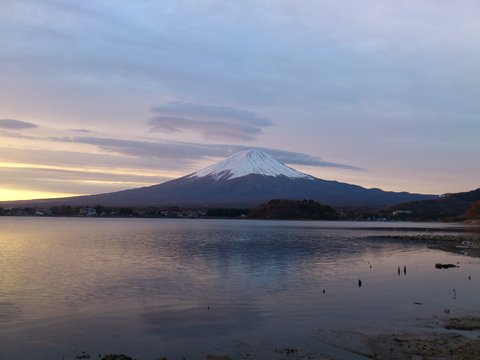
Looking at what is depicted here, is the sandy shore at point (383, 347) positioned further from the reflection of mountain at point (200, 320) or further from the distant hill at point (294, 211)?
the distant hill at point (294, 211)

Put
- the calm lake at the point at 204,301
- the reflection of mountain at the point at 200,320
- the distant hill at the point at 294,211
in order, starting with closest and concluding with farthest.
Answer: the calm lake at the point at 204,301 < the reflection of mountain at the point at 200,320 < the distant hill at the point at 294,211

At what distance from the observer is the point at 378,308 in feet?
69.4

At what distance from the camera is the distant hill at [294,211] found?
180 m

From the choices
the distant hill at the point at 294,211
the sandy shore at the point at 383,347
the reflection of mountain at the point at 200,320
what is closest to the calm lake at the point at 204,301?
the reflection of mountain at the point at 200,320

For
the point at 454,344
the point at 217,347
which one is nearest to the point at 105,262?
the point at 217,347

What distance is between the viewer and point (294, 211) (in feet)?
597

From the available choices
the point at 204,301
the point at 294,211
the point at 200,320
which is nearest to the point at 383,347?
the point at 200,320

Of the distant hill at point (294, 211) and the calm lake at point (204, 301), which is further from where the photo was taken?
the distant hill at point (294, 211)

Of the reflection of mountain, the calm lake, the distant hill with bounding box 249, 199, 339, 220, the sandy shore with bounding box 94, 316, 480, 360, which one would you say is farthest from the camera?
the distant hill with bounding box 249, 199, 339, 220

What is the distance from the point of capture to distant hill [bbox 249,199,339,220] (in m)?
180

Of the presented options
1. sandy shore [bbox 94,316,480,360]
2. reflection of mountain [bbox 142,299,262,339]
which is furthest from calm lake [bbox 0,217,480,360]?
sandy shore [bbox 94,316,480,360]

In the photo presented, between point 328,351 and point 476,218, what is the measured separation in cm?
14558

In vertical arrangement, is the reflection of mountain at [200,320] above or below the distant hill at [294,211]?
below

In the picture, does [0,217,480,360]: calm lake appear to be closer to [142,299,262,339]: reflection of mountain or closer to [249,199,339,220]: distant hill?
[142,299,262,339]: reflection of mountain
